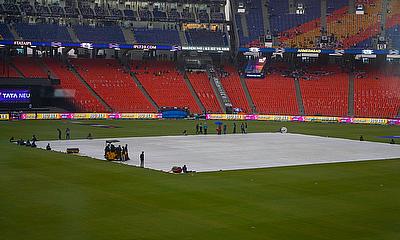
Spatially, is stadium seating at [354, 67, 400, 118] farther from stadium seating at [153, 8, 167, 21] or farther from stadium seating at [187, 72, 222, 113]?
stadium seating at [153, 8, 167, 21]

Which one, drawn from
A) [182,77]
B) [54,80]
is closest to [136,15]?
[182,77]

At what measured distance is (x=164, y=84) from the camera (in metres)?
109

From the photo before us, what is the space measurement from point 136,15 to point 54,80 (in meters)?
26.4

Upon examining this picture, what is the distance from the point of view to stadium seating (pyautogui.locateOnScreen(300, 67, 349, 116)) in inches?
4195

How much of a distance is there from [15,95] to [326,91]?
49.5 meters

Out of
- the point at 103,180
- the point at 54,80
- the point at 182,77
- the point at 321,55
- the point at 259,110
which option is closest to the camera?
the point at 103,180

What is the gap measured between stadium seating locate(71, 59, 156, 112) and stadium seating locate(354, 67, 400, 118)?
109 feet

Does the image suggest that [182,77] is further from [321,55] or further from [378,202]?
[378,202]

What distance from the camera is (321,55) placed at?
12181cm

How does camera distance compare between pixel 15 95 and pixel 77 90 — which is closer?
pixel 15 95

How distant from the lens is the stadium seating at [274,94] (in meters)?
106

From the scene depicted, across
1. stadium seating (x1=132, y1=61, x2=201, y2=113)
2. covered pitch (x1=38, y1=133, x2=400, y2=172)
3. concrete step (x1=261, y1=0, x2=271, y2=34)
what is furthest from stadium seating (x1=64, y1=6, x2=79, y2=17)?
covered pitch (x1=38, y1=133, x2=400, y2=172)

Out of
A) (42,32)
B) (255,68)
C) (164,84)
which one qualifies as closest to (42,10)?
(42,32)

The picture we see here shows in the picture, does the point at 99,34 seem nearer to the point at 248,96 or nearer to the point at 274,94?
the point at 248,96
